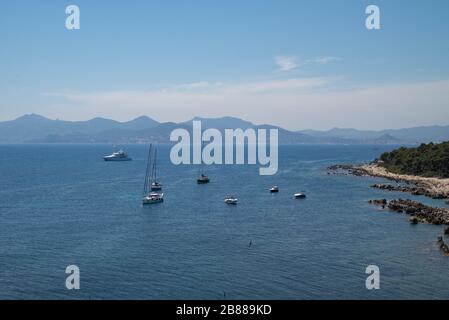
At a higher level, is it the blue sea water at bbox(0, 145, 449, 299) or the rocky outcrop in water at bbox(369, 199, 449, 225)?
the rocky outcrop in water at bbox(369, 199, 449, 225)

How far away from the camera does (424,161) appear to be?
104500mm

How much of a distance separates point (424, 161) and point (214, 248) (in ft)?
243

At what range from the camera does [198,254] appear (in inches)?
1684

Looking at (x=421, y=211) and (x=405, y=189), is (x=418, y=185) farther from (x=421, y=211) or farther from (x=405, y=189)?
(x=421, y=211)

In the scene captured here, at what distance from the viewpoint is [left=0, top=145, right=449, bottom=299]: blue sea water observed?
3400 centimetres

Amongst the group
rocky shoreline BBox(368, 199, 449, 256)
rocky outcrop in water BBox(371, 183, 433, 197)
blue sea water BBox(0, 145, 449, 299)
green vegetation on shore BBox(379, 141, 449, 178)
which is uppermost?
green vegetation on shore BBox(379, 141, 449, 178)

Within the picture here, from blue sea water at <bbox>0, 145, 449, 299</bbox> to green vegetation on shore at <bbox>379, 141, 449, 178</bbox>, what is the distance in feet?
76.9

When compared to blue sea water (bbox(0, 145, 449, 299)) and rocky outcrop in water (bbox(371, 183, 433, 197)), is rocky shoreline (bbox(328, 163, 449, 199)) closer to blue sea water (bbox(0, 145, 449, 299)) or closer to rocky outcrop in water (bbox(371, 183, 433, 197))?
rocky outcrop in water (bbox(371, 183, 433, 197))

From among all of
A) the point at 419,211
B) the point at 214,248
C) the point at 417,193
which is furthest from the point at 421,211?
the point at 214,248

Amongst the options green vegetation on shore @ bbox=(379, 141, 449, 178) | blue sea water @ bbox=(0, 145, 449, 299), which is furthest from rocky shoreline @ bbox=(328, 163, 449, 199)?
blue sea water @ bbox=(0, 145, 449, 299)

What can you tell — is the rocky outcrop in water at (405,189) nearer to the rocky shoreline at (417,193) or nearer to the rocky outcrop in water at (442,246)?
the rocky shoreline at (417,193)

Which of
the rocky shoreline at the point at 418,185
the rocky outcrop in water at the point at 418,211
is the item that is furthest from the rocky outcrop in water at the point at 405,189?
the rocky outcrop in water at the point at 418,211

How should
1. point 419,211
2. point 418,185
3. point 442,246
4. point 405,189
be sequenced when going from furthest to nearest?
point 418,185
point 405,189
point 419,211
point 442,246
